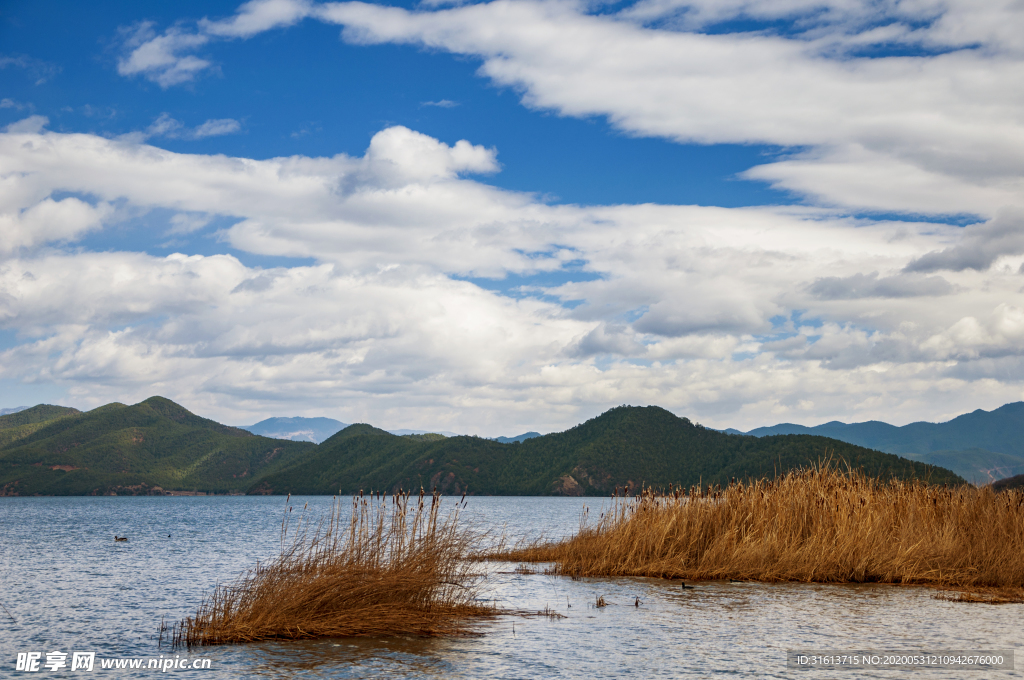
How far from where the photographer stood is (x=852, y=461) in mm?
87750

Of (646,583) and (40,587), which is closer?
(646,583)

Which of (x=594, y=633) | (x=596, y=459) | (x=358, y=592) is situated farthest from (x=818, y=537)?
(x=596, y=459)

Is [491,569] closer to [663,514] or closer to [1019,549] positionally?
[663,514]

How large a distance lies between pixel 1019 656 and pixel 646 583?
32.8 ft

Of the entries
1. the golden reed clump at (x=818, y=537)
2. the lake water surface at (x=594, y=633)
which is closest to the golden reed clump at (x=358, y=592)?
the lake water surface at (x=594, y=633)

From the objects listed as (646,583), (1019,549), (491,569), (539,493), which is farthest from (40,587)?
(539,493)

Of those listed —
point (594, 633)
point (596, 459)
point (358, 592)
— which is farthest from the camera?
point (596, 459)

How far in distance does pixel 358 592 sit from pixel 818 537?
13245 mm

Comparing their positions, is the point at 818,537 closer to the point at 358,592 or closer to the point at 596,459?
the point at 358,592

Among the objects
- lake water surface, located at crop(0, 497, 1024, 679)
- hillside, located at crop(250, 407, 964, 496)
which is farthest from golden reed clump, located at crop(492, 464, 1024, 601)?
Result: hillside, located at crop(250, 407, 964, 496)

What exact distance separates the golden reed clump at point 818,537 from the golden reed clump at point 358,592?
27.8 ft

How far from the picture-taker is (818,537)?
2105 centimetres

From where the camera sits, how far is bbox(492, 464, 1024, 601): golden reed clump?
20.4 meters

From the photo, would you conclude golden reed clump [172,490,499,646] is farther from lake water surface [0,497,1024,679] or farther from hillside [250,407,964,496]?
hillside [250,407,964,496]
